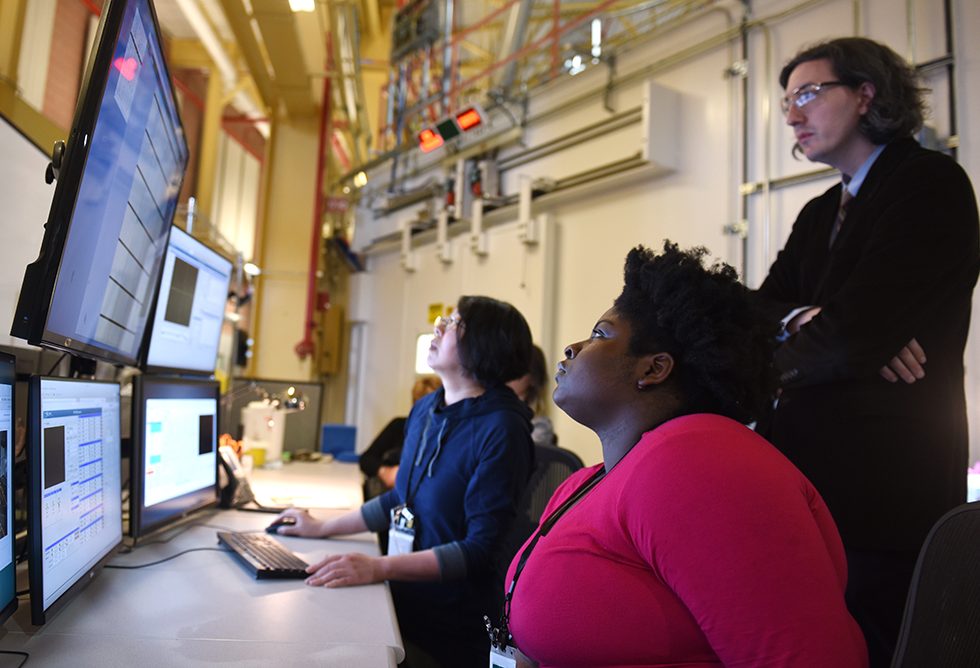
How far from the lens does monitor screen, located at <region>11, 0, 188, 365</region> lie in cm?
91

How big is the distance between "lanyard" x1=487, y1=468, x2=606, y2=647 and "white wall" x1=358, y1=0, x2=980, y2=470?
1669 millimetres

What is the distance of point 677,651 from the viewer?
75 centimetres

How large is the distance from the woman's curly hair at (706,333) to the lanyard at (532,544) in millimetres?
193

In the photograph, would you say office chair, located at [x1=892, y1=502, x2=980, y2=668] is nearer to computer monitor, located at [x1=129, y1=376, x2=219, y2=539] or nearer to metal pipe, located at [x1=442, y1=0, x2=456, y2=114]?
computer monitor, located at [x1=129, y1=376, x2=219, y2=539]

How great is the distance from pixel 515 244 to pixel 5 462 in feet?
10.5

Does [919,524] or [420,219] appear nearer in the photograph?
[919,524]

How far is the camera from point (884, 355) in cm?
115

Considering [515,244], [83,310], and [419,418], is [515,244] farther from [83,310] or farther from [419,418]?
[83,310]

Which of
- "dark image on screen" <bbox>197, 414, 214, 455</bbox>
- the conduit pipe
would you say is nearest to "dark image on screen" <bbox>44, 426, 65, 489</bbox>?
"dark image on screen" <bbox>197, 414, 214, 455</bbox>

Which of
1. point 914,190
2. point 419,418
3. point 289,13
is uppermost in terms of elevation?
point 289,13

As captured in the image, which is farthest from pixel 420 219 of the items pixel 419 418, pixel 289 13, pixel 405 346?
pixel 419 418

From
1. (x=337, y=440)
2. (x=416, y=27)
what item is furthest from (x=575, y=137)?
(x=337, y=440)

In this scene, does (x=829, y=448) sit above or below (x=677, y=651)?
above

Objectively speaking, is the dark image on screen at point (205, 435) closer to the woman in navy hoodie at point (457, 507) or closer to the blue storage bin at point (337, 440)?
the woman in navy hoodie at point (457, 507)
